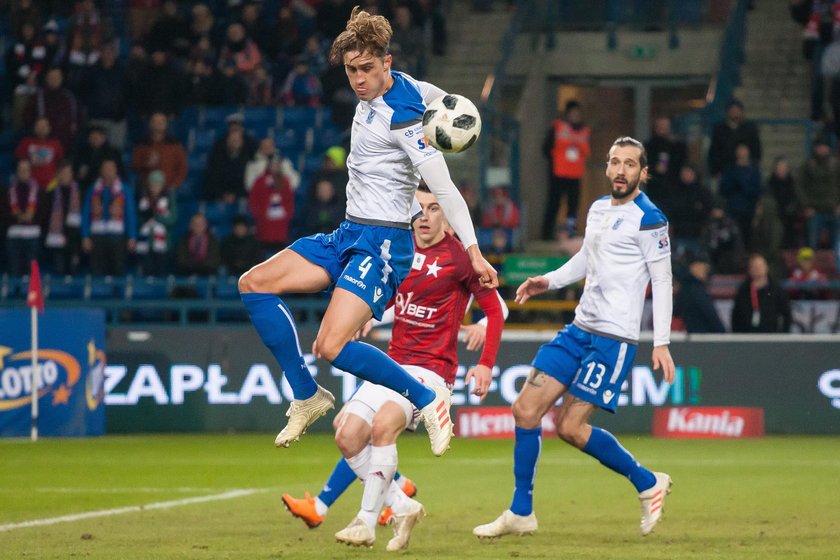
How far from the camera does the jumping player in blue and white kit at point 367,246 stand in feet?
25.5

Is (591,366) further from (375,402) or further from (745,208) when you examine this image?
(745,208)

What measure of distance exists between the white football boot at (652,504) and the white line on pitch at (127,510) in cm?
327

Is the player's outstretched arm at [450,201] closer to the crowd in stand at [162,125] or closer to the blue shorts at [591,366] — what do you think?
the blue shorts at [591,366]

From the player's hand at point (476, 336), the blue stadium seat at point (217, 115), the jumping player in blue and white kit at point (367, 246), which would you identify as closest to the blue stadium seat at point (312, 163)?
the blue stadium seat at point (217, 115)

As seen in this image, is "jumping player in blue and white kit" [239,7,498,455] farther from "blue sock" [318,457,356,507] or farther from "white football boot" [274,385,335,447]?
"blue sock" [318,457,356,507]

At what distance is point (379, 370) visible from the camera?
801 centimetres

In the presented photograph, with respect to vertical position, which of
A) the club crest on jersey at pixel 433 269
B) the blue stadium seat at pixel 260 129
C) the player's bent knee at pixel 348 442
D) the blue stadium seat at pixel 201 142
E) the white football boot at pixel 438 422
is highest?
the blue stadium seat at pixel 260 129

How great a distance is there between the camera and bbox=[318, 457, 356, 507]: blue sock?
8734 millimetres

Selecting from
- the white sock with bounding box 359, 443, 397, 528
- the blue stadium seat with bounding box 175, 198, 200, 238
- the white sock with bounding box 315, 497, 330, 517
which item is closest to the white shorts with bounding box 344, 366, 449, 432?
the white sock with bounding box 359, 443, 397, 528

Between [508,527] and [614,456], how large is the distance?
784mm

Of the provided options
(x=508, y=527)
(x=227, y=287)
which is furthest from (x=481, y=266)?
(x=227, y=287)

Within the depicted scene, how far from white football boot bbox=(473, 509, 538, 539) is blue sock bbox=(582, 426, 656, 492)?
0.55m

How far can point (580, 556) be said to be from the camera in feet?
25.5

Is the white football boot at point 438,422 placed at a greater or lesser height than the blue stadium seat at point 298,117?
lesser
